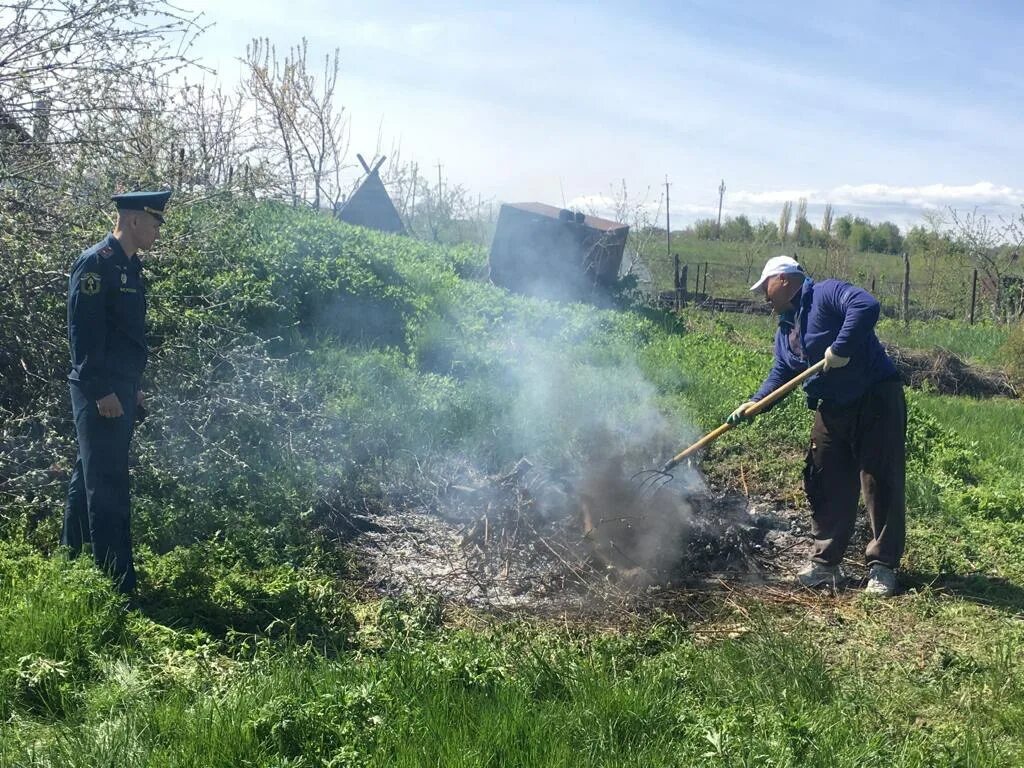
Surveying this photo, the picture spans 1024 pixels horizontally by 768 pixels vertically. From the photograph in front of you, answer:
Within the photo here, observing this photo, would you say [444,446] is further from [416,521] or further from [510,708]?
[510,708]

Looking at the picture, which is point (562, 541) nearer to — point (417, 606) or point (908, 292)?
point (417, 606)

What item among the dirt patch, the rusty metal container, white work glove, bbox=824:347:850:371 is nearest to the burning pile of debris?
white work glove, bbox=824:347:850:371

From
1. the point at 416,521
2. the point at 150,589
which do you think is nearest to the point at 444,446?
the point at 416,521

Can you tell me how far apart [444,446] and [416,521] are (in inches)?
44.6

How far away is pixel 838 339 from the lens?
201 inches

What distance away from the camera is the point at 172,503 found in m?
5.67

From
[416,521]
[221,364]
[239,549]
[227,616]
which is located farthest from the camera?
[221,364]

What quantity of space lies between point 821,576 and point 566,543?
1.78 metres

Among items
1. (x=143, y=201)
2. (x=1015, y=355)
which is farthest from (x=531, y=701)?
(x=1015, y=355)

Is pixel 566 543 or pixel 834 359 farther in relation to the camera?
pixel 566 543

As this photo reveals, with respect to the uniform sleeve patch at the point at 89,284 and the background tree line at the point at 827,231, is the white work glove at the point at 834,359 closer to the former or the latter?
the uniform sleeve patch at the point at 89,284

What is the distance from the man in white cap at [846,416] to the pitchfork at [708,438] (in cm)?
8

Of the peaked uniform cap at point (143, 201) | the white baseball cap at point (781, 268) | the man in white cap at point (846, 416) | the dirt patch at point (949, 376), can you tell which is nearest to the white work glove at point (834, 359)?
the man in white cap at point (846, 416)

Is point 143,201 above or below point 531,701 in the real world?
above
